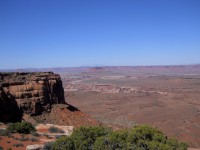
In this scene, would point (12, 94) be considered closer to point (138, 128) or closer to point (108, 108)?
point (138, 128)

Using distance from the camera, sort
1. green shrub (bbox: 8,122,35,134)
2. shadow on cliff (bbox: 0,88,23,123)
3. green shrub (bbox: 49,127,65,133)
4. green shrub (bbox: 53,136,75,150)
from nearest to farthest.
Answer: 1. green shrub (bbox: 53,136,75,150)
2. green shrub (bbox: 8,122,35,134)
3. green shrub (bbox: 49,127,65,133)
4. shadow on cliff (bbox: 0,88,23,123)

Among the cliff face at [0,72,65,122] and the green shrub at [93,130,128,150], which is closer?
the green shrub at [93,130,128,150]

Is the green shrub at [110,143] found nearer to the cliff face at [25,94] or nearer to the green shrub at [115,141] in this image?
the green shrub at [115,141]

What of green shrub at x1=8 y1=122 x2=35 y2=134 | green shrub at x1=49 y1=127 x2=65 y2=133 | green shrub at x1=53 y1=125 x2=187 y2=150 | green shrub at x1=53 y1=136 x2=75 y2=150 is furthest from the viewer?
green shrub at x1=49 y1=127 x2=65 y2=133

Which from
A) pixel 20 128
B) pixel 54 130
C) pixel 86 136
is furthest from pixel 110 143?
pixel 54 130

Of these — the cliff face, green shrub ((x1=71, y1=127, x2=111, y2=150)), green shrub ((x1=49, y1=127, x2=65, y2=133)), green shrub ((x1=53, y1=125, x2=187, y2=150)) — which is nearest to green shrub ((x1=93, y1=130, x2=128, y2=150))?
green shrub ((x1=53, y1=125, x2=187, y2=150))

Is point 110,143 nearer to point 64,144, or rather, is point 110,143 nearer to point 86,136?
point 86,136

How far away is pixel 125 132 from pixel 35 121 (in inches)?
661

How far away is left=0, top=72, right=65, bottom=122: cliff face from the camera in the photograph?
28062mm

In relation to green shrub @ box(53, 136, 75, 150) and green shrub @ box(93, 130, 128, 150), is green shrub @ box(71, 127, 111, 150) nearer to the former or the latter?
green shrub @ box(53, 136, 75, 150)

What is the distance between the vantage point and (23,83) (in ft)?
100

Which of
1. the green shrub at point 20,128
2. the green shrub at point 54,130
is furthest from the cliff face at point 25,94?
the green shrub at point 20,128

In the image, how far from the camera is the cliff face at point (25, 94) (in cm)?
2806

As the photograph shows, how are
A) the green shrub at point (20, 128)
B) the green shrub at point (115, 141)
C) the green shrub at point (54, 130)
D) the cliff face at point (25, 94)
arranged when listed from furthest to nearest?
the cliff face at point (25, 94) < the green shrub at point (54, 130) < the green shrub at point (20, 128) < the green shrub at point (115, 141)
